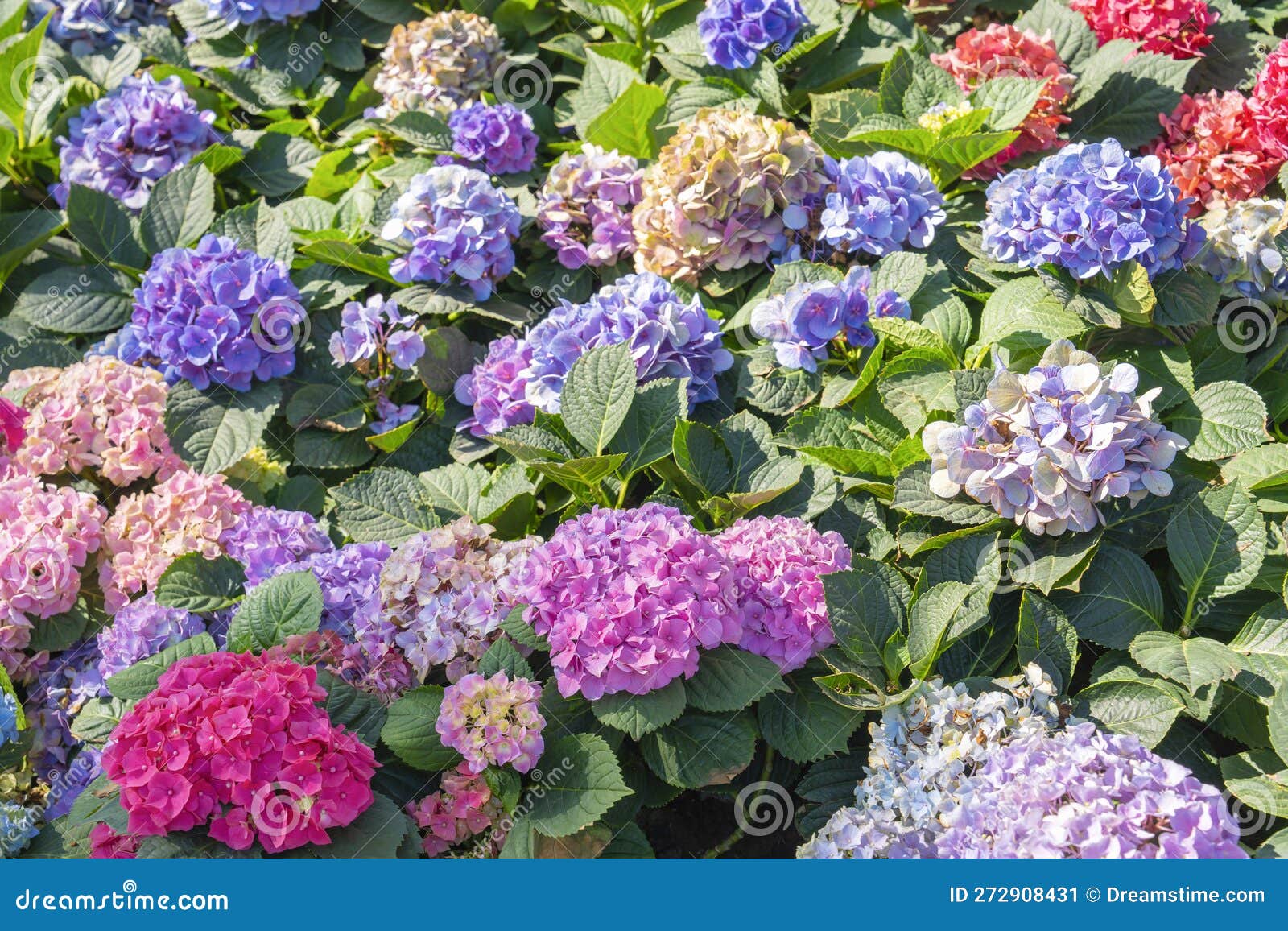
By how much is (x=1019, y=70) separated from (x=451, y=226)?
5.29 feet

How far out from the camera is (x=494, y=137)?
3572 mm

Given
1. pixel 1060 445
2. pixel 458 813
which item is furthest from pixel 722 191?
pixel 458 813

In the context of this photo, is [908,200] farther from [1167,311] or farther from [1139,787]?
[1139,787]

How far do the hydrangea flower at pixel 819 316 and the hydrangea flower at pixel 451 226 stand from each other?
2.60 ft

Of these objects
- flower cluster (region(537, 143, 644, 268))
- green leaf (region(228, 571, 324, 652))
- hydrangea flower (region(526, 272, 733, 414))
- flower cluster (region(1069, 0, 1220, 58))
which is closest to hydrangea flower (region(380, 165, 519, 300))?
flower cluster (region(537, 143, 644, 268))

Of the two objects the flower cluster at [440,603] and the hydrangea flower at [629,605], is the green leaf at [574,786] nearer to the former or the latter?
the hydrangea flower at [629,605]

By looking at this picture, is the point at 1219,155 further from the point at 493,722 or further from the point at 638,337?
the point at 493,722

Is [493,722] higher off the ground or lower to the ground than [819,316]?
lower

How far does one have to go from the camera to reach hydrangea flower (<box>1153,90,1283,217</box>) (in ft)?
10.3

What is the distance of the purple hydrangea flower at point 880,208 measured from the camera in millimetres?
2938

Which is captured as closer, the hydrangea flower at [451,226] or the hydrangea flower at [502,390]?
the hydrangea flower at [502,390]

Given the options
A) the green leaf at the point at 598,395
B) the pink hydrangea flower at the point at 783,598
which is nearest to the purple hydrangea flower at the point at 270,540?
the green leaf at the point at 598,395

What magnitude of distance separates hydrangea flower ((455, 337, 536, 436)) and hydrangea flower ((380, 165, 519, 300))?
280mm

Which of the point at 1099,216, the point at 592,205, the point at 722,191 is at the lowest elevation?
the point at 592,205
